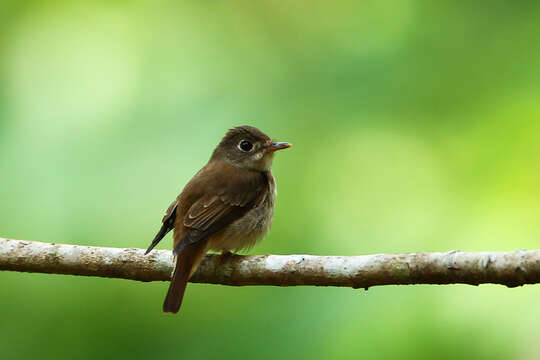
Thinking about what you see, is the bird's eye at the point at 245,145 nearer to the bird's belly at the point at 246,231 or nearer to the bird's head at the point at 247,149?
the bird's head at the point at 247,149

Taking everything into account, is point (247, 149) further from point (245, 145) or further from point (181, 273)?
point (181, 273)

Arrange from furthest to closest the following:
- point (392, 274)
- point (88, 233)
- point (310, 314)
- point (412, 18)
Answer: point (412, 18), point (88, 233), point (310, 314), point (392, 274)

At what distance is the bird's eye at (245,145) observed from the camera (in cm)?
514

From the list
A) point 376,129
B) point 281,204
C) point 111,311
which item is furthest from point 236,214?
point 376,129

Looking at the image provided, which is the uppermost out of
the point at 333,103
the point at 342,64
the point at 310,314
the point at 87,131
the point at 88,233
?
the point at 342,64

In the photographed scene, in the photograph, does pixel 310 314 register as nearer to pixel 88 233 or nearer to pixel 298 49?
pixel 88 233

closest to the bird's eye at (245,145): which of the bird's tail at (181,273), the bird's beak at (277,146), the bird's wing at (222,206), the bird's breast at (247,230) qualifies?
the bird's beak at (277,146)

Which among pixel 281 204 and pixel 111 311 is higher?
pixel 281 204

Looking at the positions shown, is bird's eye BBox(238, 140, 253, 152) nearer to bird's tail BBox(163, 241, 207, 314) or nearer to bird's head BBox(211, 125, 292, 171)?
bird's head BBox(211, 125, 292, 171)

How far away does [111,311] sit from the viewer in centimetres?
441

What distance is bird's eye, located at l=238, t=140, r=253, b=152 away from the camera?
202 inches

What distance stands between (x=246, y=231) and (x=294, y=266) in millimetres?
987

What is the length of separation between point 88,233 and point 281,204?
1347 mm

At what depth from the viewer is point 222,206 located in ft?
14.4
